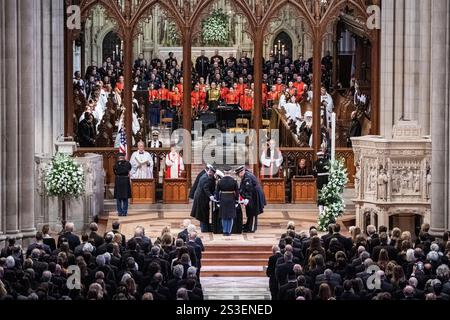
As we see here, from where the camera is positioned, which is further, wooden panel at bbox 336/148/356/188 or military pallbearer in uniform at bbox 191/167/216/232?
wooden panel at bbox 336/148/356/188

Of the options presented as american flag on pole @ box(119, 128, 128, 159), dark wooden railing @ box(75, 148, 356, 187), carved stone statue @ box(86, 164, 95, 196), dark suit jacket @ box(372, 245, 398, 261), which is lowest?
dark suit jacket @ box(372, 245, 398, 261)

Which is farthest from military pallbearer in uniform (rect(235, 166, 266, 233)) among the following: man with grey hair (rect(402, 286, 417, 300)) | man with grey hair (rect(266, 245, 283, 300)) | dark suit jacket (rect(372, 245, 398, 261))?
man with grey hair (rect(402, 286, 417, 300))

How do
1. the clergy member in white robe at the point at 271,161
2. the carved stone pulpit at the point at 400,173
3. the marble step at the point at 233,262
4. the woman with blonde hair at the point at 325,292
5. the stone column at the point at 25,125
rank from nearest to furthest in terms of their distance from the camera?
the woman with blonde hair at the point at 325,292, the stone column at the point at 25,125, the marble step at the point at 233,262, the carved stone pulpit at the point at 400,173, the clergy member in white robe at the point at 271,161

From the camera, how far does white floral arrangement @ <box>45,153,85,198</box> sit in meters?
33.7

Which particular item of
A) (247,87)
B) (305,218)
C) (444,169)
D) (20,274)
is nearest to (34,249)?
(20,274)

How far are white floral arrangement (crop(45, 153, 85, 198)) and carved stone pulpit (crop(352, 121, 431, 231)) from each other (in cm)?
694

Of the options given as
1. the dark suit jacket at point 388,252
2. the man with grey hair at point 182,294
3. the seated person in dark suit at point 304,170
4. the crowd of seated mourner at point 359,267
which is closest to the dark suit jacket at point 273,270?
the crowd of seated mourner at point 359,267

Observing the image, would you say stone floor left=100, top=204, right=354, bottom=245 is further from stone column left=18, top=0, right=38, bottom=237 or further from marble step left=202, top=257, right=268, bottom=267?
stone column left=18, top=0, right=38, bottom=237

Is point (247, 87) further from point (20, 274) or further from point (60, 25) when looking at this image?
point (20, 274)

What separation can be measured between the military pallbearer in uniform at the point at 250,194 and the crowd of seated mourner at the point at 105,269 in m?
5.23

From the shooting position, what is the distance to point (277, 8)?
39500 mm

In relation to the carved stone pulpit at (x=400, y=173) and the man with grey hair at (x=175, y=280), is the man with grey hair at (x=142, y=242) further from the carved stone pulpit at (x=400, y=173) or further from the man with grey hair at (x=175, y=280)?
the carved stone pulpit at (x=400, y=173)

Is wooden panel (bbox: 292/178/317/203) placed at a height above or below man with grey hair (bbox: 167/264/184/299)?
above

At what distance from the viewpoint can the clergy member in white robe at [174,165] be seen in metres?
38.2
